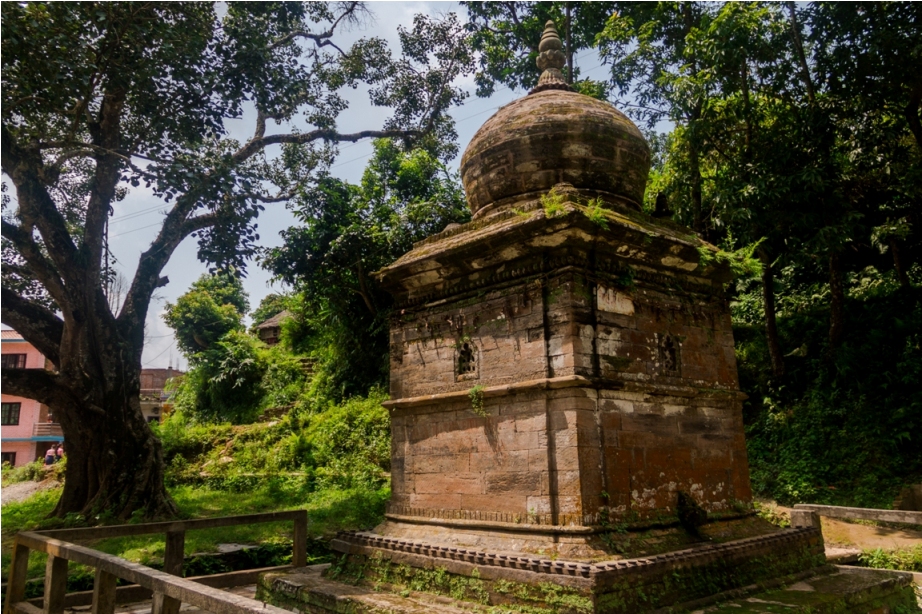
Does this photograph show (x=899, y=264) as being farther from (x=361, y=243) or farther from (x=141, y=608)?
(x=141, y=608)

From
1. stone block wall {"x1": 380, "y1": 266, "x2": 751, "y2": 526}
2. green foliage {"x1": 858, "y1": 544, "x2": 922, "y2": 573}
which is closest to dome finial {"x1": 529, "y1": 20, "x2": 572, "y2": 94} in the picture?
stone block wall {"x1": 380, "y1": 266, "x2": 751, "y2": 526}

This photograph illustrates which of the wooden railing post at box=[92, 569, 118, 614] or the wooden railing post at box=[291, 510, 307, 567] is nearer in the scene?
the wooden railing post at box=[92, 569, 118, 614]

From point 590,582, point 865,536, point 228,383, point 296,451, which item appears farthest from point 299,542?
point 228,383

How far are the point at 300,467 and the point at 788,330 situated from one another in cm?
1255

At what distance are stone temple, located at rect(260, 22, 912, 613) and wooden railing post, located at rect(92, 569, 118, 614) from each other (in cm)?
160

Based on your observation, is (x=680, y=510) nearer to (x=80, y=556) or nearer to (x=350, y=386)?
(x=80, y=556)

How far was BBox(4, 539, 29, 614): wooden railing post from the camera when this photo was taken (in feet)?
20.4

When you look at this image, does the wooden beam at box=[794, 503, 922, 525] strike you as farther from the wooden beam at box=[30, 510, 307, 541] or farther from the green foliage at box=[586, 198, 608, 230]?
the wooden beam at box=[30, 510, 307, 541]

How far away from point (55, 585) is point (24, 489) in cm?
1703

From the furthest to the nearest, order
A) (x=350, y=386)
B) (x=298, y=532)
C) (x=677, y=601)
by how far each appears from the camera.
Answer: (x=350, y=386)
(x=298, y=532)
(x=677, y=601)

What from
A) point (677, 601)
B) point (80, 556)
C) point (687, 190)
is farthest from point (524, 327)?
point (687, 190)

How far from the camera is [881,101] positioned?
13.0 metres

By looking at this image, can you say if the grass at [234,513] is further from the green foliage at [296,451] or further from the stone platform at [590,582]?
the stone platform at [590,582]

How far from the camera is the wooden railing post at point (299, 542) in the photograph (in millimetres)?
7832
